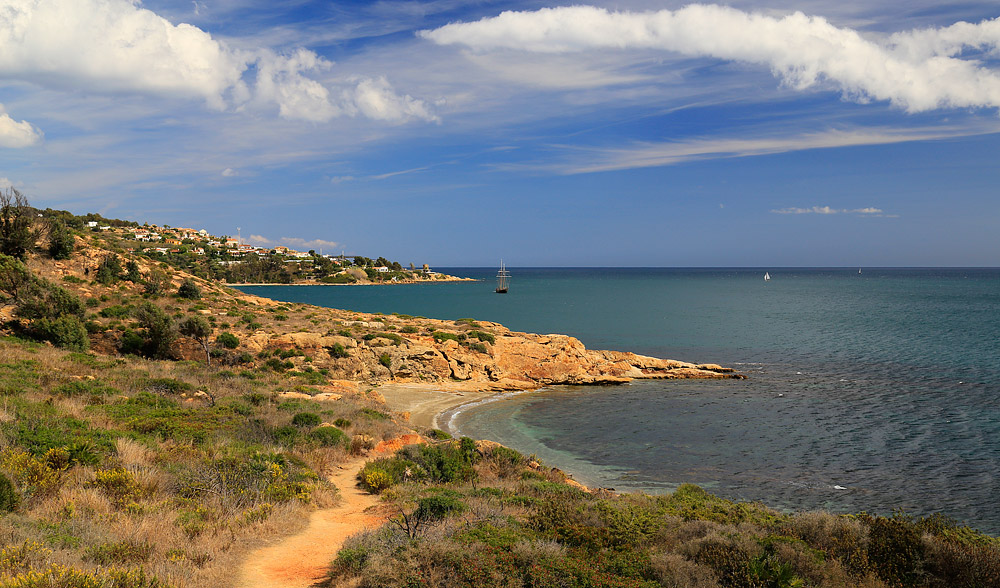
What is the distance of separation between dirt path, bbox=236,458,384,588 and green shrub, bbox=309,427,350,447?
3187 millimetres

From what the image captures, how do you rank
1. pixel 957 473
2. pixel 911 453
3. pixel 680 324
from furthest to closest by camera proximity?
pixel 680 324 < pixel 911 453 < pixel 957 473

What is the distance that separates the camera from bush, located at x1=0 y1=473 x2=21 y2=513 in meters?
7.65

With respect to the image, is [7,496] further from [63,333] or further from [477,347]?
[477,347]

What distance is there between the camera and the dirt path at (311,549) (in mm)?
7512

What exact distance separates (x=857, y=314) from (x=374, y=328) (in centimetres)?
7209

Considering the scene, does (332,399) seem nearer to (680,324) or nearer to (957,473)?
(957,473)

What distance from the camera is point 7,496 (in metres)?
7.73

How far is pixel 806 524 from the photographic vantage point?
930 centimetres

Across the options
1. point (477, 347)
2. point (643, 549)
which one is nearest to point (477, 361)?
point (477, 347)

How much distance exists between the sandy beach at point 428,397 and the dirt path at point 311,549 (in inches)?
578

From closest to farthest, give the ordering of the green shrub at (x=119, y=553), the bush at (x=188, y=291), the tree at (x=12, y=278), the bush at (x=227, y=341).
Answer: the green shrub at (x=119, y=553), the tree at (x=12, y=278), the bush at (x=227, y=341), the bush at (x=188, y=291)

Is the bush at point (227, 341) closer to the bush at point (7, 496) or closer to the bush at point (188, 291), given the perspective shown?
the bush at point (188, 291)

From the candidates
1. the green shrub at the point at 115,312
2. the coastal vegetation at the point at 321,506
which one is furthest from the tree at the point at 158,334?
the coastal vegetation at the point at 321,506

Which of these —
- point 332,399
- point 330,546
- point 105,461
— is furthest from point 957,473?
point 105,461
